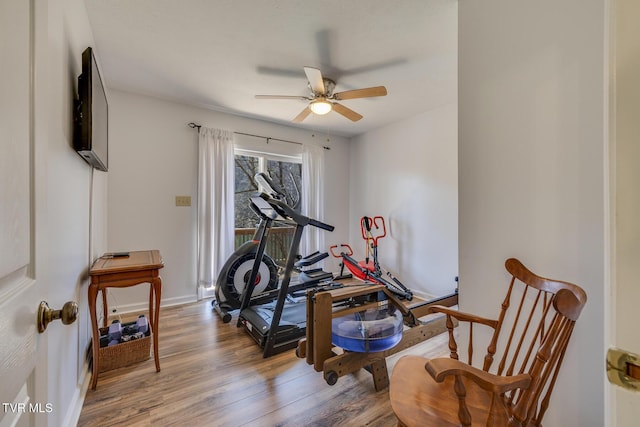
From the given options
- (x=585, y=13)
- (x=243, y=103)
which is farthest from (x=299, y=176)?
(x=585, y=13)

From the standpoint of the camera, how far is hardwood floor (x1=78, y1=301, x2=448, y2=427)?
4.61 ft

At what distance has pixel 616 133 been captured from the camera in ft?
1.40

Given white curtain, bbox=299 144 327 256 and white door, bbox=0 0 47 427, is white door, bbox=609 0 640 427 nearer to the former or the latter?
white door, bbox=0 0 47 427

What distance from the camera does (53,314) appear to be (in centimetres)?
57

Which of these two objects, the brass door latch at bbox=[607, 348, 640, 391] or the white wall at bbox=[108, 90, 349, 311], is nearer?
the brass door latch at bbox=[607, 348, 640, 391]

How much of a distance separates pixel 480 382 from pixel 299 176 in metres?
3.83

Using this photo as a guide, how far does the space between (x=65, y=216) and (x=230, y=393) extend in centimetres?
141

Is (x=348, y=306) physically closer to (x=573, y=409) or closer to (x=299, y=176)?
(x=573, y=409)

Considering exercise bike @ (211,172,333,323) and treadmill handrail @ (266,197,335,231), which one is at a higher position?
treadmill handrail @ (266,197,335,231)

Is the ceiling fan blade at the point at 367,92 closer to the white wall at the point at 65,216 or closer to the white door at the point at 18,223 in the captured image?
the white wall at the point at 65,216

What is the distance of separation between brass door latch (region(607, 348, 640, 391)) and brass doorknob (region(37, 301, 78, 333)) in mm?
1057

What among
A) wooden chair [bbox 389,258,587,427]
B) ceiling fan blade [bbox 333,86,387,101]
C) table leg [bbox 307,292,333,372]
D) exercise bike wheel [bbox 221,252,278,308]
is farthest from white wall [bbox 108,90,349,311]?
wooden chair [bbox 389,258,587,427]

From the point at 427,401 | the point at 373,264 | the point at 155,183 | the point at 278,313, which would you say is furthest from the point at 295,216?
the point at 373,264

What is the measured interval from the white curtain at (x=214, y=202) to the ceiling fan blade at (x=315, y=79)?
1622 mm
